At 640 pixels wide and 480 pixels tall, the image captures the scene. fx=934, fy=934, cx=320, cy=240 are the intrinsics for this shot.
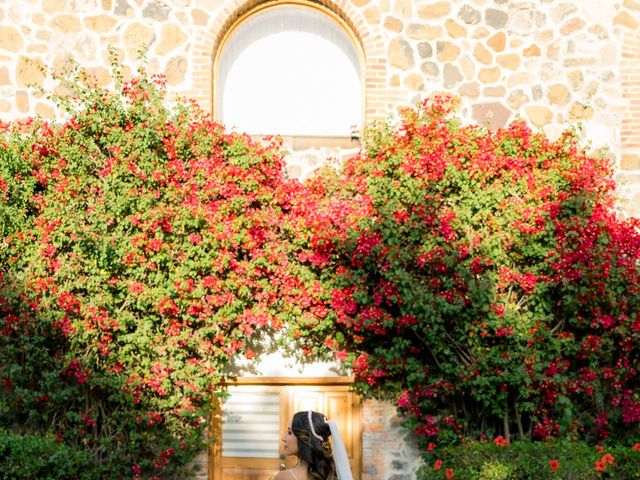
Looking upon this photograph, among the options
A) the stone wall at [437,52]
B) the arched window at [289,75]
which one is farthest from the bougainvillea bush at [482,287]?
the arched window at [289,75]

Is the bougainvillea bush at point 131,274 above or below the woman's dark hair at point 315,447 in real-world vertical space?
above

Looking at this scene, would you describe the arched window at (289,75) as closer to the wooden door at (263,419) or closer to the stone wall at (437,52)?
the stone wall at (437,52)

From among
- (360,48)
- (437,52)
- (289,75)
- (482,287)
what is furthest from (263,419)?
(437,52)

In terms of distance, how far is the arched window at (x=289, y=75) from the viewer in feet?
34.4

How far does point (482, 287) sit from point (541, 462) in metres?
1.79

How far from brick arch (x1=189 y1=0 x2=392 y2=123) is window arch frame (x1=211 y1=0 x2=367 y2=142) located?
0.05 meters

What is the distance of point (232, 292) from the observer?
9.41 m

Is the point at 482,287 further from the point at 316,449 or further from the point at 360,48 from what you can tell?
the point at 316,449

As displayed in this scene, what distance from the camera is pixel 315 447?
611 centimetres

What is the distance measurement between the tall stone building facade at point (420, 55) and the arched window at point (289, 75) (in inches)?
6.1

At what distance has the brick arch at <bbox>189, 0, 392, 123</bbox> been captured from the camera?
1012 centimetres

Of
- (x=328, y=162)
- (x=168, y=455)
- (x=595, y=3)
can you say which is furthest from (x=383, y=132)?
(x=168, y=455)

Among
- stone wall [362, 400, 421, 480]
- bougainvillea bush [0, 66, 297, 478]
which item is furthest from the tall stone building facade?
stone wall [362, 400, 421, 480]

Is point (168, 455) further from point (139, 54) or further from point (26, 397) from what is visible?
point (139, 54)
